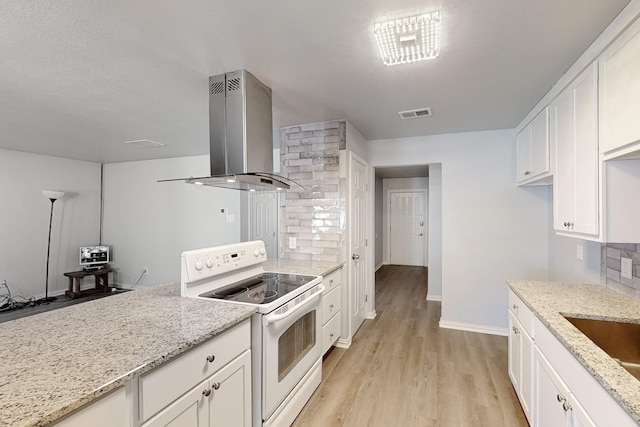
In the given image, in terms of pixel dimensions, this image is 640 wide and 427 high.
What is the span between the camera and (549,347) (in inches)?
59.1

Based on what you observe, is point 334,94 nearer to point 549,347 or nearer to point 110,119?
point 549,347

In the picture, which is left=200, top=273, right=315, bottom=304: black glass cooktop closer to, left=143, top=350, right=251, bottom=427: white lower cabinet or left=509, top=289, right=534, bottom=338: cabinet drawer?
left=143, top=350, right=251, bottom=427: white lower cabinet

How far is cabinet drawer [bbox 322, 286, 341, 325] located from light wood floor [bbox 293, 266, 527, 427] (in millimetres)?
460

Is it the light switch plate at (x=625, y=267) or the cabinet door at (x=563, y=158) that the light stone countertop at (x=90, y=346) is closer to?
the cabinet door at (x=563, y=158)

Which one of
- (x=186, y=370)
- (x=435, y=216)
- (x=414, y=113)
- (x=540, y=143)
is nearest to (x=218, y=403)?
(x=186, y=370)

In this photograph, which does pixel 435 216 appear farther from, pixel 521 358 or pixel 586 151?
pixel 586 151

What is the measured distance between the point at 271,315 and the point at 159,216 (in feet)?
15.1

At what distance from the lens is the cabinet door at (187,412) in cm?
111

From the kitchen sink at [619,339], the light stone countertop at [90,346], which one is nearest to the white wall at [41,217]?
the light stone countertop at [90,346]

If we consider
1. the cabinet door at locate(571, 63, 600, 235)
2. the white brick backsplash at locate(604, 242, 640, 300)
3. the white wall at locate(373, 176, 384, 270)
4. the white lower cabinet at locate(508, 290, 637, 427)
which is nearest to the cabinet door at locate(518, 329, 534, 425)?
the white lower cabinet at locate(508, 290, 637, 427)

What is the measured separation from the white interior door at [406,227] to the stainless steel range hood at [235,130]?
589 centimetres

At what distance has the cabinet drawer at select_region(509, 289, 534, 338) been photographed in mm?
1814

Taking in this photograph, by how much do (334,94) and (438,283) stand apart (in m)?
3.59

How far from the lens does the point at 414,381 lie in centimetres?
249
